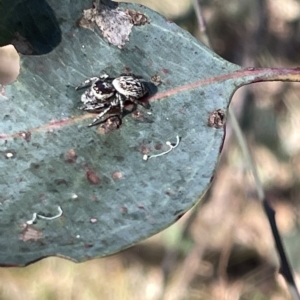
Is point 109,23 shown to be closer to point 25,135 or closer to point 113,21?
point 113,21

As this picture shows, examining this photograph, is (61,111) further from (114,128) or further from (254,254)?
(254,254)

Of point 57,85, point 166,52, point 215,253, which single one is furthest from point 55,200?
point 215,253

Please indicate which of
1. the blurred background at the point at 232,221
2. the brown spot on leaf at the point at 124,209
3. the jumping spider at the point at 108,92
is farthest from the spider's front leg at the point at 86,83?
the blurred background at the point at 232,221

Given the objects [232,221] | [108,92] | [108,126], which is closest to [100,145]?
[108,126]

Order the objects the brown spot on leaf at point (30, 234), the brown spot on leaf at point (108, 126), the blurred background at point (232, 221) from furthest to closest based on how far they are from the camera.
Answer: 1. the blurred background at point (232, 221)
2. the brown spot on leaf at point (108, 126)
3. the brown spot on leaf at point (30, 234)

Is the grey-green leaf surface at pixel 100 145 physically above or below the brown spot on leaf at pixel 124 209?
above

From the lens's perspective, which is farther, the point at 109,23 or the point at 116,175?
the point at 109,23

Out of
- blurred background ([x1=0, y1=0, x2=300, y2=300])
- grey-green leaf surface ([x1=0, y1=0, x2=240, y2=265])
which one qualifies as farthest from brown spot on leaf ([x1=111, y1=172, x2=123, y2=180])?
blurred background ([x1=0, y1=0, x2=300, y2=300])

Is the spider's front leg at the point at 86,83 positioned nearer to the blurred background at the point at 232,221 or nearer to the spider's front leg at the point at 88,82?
the spider's front leg at the point at 88,82

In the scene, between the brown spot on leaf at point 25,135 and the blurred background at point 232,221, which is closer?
the brown spot on leaf at point 25,135
